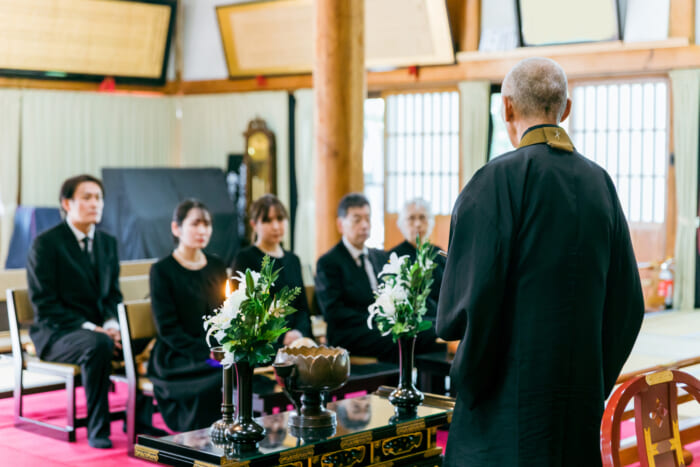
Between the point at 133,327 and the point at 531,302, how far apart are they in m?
2.97

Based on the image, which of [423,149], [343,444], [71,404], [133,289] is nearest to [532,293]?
[343,444]

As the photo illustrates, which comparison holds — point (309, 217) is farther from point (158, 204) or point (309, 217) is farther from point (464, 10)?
point (464, 10)

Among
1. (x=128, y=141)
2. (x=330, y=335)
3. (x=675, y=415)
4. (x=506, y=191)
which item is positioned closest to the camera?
(x=506, y=191)

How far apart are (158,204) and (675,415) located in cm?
828

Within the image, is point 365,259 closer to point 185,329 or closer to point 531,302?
point 185,329

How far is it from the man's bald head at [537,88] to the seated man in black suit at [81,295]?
9.98 feet

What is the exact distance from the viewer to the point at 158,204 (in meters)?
9.95

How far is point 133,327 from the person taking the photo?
15.1ft

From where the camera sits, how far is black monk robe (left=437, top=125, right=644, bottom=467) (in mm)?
2020

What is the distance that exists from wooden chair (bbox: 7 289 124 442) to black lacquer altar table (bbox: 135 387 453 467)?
6.14 feet

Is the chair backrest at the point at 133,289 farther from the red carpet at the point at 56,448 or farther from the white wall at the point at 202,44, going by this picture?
the white wall at the point at 202,44

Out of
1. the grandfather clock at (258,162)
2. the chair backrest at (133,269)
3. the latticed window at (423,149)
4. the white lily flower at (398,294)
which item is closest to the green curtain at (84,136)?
the grandfather clock at (258,162)

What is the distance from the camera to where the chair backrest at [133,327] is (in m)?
4.42

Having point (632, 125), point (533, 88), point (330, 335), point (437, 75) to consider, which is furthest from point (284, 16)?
point (533, 88)
